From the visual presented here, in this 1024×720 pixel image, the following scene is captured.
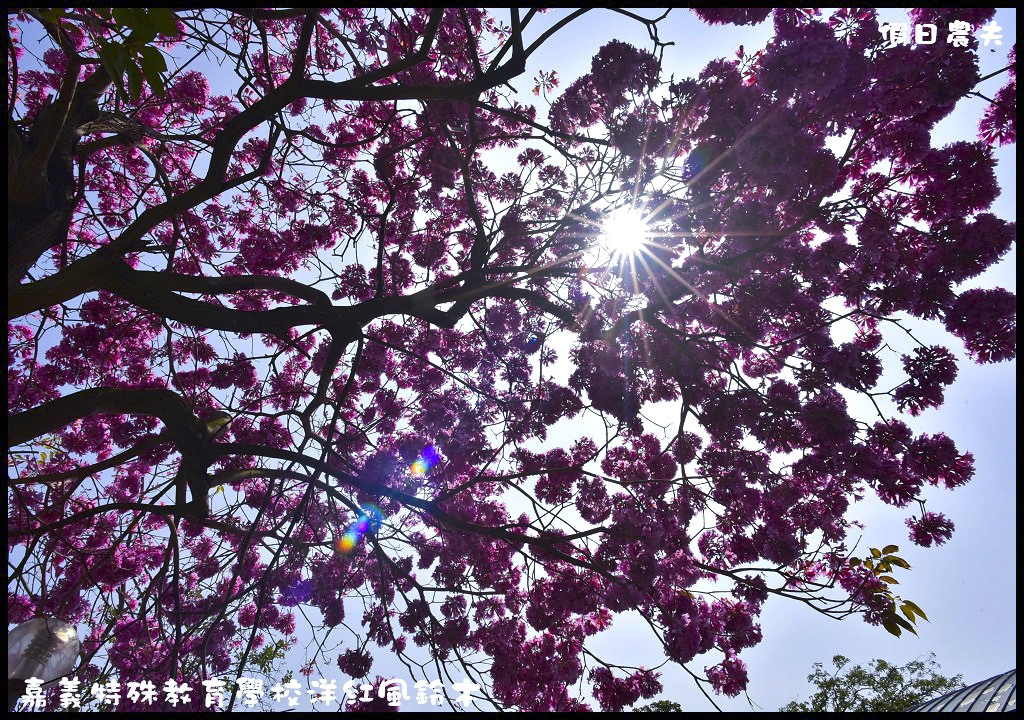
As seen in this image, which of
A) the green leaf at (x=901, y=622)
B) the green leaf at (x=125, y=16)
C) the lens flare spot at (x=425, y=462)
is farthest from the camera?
the lens flare spot at (x=425, y=462)

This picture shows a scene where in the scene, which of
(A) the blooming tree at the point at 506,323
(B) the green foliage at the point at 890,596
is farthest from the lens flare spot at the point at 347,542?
(B) the green foliage at the point at 890,596

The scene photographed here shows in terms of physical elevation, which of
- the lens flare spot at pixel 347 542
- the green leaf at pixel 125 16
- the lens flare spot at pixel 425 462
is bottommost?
the green leaf at pixel 125 16

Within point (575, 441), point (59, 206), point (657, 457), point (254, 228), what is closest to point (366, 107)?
point (254, 228)

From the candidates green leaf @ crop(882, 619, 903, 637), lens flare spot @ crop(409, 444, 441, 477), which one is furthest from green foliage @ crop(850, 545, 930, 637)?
lens flare spot @ crop(409, 444, 441, 477)

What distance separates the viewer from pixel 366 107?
18.9 feet

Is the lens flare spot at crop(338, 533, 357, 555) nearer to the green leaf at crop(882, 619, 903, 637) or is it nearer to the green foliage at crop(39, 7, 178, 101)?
the green leaf at crop(882, 619, 903, 637)

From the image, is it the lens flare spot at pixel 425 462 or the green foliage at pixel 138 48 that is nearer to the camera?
the green foliage at pixel 138 48

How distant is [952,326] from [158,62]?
4634 mm

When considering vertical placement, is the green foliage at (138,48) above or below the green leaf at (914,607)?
above

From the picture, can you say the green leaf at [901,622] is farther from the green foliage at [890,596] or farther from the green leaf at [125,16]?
the green leaf at [125,16]

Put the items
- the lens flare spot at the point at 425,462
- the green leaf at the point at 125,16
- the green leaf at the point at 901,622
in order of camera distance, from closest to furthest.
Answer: the green leaf at the point at 125,16
the green leaf at the point at 901,622
the lens flare spot at the point at 425,462

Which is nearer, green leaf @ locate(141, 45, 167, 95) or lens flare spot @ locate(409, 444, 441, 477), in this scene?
green leaf @ locate(141, 45, 167, 95)

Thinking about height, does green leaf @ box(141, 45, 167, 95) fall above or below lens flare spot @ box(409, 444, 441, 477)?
below

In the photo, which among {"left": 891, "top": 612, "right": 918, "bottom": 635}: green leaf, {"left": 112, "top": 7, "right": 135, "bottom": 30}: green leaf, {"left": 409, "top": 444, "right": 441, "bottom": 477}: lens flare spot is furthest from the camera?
{"left": 409, "top": 444, "right": 441, "bottom": 477}: lens flare spot
